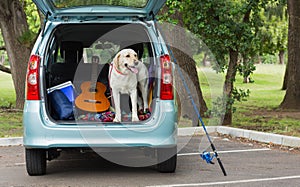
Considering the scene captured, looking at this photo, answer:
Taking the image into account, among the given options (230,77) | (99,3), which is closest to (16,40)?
(230,77)

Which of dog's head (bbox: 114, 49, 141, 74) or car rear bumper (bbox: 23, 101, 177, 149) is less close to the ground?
dog's head (bbox: 114, 49, 141, 74)

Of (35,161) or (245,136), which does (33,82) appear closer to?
(35,161)

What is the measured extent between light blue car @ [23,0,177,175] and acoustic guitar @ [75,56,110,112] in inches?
2.5

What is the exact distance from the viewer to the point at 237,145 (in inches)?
398

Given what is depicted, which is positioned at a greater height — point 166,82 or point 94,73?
point 94,73

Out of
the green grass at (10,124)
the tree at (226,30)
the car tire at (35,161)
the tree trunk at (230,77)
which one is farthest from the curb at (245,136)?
the car tire at (35,161)

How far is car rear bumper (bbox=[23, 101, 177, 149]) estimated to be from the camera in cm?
664

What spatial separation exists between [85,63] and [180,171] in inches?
87.5

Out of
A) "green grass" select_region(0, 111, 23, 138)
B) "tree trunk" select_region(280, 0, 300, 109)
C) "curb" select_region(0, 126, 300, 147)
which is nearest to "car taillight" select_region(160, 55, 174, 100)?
"curb" select_region(0, 126, 300, 147)

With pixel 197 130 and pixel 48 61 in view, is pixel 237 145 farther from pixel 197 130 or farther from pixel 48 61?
pixel 48 61

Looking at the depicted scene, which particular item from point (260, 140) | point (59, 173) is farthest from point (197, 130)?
point (59, 173)

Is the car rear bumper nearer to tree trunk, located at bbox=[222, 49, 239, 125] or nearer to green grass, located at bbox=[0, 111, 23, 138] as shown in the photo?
green grass, located at bbox=[0, 111, 23, 138]

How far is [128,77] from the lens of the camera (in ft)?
23.7

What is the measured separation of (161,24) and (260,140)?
4091mm
